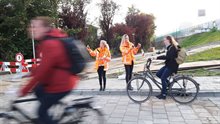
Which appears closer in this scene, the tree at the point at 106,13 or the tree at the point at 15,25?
the tree at the point at 15,25

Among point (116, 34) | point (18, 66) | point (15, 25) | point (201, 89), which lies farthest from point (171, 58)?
point (116, 34)

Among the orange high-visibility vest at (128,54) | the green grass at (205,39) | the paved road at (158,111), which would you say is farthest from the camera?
the green grass at (205,39)

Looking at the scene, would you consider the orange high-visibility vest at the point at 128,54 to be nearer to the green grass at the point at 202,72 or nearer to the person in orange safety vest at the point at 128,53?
the person in orange safety vest at the point at 128,53

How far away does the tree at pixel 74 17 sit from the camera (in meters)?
31.5

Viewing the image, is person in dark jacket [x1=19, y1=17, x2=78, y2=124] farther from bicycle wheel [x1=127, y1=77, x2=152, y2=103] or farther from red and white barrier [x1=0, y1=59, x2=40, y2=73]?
red and white barrier [x1=0, y1=59, x2=40, y2=73]

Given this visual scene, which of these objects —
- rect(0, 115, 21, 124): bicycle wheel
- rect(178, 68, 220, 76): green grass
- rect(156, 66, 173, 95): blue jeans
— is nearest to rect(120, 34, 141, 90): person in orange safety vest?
rect(156, 66, 173, 95): blue jeans

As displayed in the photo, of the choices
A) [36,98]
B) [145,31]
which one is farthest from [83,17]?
[36,98]

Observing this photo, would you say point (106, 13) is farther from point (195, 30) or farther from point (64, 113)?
point (64, 113)

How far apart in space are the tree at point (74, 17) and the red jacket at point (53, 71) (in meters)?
26.5

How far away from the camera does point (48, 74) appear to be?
3.99 metres

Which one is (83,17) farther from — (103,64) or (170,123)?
(170,123)

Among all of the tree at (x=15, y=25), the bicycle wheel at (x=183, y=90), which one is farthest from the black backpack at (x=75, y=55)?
the tree at (x=15, y=25)

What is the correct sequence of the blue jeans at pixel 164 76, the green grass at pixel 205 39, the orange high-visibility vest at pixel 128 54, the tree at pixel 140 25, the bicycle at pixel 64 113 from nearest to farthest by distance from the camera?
1. the bicycle at pixel 64 113
2. the blue jeans at pixel 164 76
3. the orange high-visibility vest at pixel 128 54
4. the green grass at pixel 205 39
5. the tree at pixel 140 25

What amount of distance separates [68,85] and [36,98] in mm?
643
